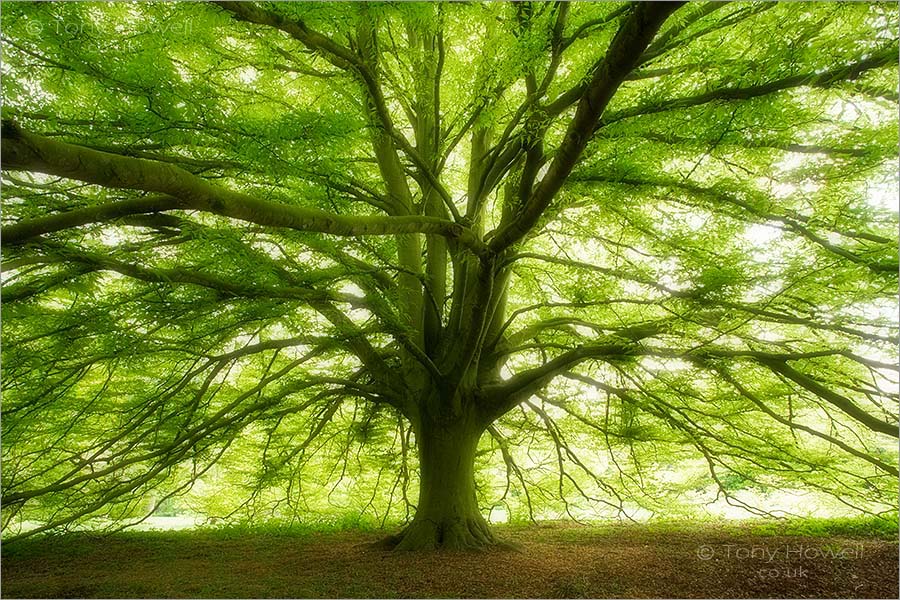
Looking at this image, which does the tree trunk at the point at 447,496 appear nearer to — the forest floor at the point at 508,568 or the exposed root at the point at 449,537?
the exposed root at the point at 449,537

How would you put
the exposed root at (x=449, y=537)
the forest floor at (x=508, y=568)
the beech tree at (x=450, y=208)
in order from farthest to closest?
the exposed root at (x=449, y=537)
the forest floor at (x=508, y=568)
the beech tree at (x=450, y=208)

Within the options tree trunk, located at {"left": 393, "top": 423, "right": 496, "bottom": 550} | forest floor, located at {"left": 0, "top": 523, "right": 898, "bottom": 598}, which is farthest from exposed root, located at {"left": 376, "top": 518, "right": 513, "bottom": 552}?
forest floor, located at {"left": 0, "top": 523, "right": 898, "bottom": 598}

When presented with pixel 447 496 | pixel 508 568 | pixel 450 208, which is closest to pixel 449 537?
pixel 447 496

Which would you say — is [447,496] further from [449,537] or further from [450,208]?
[450,208]

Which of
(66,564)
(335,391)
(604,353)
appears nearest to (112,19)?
(335,391)

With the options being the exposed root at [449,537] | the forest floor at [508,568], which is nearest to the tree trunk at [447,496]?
the exposed root at [449,537]

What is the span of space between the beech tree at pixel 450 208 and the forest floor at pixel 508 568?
630 mm

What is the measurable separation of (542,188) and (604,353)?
2.47 metres

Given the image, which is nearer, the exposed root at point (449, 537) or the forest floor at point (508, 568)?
the forest floor at point (508, 568)

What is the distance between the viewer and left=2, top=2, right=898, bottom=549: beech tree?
3.62m

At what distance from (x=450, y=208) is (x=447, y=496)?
10.3 ft

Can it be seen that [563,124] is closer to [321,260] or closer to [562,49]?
[562,49]

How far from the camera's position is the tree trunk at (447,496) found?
19.5 ft

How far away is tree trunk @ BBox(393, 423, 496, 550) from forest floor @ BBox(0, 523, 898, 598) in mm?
278
